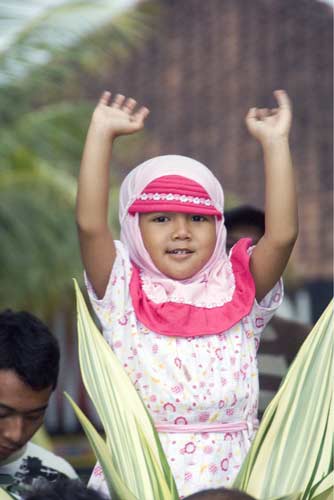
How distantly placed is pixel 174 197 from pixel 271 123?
28cm

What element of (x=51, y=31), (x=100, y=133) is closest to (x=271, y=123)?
(x=100, y=133)

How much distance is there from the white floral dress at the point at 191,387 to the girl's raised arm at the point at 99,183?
0.05 meters

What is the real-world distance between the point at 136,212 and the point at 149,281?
0.16m

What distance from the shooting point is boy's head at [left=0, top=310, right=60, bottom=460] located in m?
2.84

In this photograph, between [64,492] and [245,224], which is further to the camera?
[245,224]

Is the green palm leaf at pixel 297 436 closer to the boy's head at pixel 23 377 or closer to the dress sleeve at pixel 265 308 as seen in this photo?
the dress sleeve at pixel 265 308

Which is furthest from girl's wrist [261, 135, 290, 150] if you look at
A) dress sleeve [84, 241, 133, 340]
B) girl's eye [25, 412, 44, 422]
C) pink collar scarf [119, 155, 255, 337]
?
girl's eye [25, 412, 44, 422]

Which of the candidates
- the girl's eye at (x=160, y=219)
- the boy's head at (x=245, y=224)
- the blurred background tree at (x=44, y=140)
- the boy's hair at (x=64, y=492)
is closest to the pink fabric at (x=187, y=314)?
the girl's eye at (x=160, y=219)

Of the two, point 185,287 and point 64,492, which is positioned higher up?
point 185,287

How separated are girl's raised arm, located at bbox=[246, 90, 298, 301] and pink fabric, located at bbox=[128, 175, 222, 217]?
0.46ft

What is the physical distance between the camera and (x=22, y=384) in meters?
2.85

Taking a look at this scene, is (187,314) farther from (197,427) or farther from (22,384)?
(22,384)

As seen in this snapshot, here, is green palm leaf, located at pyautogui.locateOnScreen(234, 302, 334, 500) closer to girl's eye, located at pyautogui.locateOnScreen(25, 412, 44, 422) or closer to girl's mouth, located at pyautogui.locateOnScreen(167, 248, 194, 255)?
girl's mouth, located at pyautogui.locateOnScreen(167, 248, 194, 255)

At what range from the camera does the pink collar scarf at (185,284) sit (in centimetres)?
262
